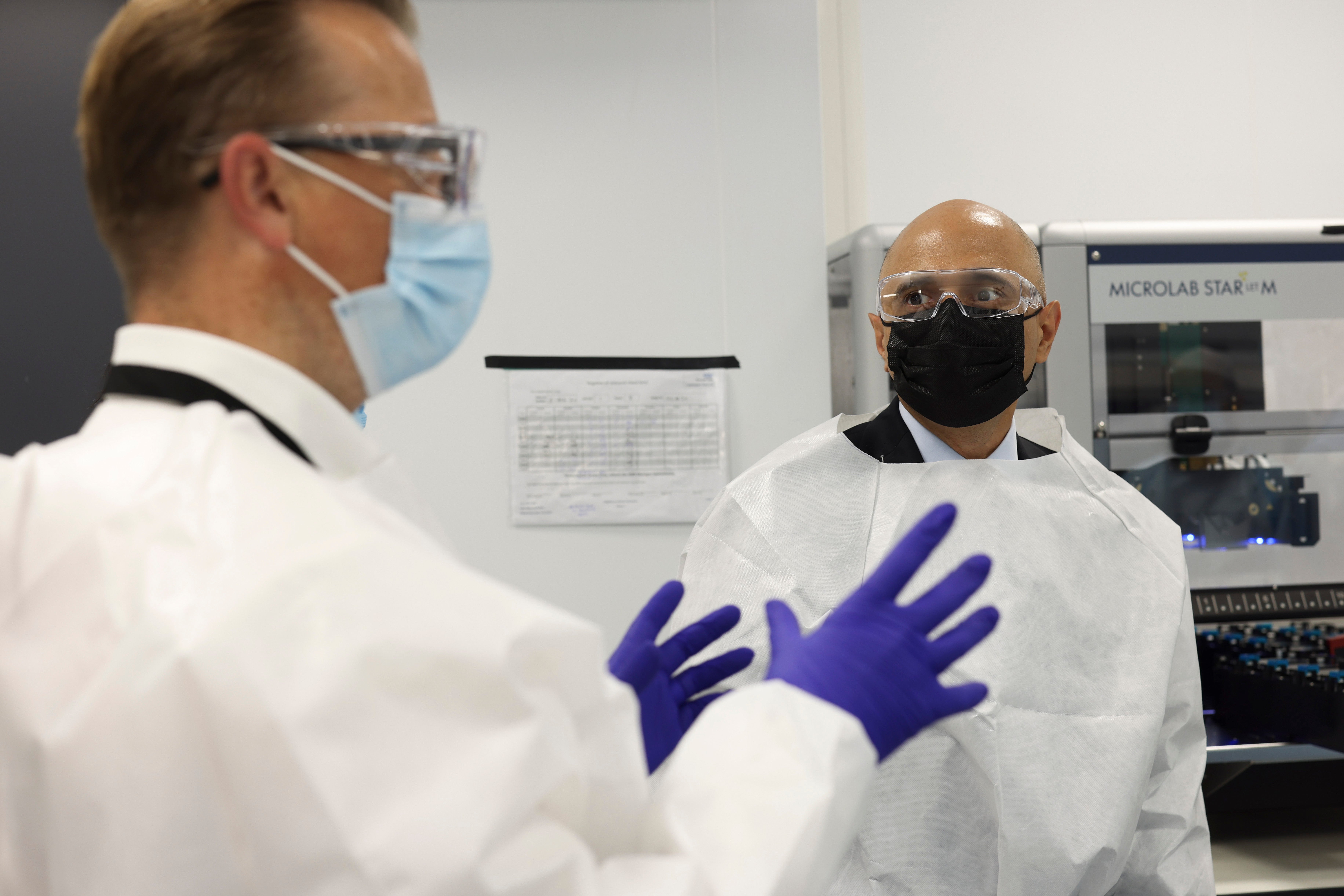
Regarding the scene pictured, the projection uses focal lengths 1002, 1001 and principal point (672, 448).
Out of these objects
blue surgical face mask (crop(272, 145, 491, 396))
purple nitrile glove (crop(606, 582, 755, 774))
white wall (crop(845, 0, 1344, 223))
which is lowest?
purple nitrile glove (crop(606, 582, 755, 774))

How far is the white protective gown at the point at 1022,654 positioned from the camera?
3.74 ft

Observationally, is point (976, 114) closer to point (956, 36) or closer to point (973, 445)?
point (956, 36)

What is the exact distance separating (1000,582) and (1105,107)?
61.9 inches

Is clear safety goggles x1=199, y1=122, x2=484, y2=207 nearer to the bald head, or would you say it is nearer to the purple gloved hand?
the purple gloved hand

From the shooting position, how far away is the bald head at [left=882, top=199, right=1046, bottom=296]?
4.49ft

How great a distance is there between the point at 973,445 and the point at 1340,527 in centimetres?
114

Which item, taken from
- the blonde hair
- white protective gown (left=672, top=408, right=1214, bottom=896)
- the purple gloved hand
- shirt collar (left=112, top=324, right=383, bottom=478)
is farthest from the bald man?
the blonde hair

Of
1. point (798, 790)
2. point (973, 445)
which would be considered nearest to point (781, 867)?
point (798, 790)

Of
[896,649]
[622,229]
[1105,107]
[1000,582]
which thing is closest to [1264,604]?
[1000,582]

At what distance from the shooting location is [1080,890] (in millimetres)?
1146

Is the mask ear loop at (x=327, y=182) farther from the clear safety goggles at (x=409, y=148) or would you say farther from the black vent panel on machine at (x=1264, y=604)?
the black vent panel on machine at (x=1264, y=604)

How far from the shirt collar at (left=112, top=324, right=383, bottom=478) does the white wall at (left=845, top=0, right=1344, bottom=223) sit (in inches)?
73.5

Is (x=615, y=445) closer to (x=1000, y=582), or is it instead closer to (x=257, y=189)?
(x=1000, y=582)

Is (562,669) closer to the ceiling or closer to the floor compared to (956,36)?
closer to the floor
